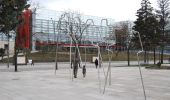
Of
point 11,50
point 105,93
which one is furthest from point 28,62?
point 105,93

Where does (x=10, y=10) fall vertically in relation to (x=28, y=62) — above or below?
above

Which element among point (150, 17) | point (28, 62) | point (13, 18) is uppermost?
point (150, 17)

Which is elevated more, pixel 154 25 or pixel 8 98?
pixel 154 25

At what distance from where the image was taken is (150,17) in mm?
61812

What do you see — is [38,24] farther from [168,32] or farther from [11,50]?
[168,32]

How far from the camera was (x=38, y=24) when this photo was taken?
9394 centimetres

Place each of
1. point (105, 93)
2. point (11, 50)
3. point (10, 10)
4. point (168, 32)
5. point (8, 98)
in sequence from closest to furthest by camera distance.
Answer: point (8, 98) < point (105, 93) < point (10, 10) < point (168, 32) < point (11, 50)

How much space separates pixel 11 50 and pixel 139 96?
258ft

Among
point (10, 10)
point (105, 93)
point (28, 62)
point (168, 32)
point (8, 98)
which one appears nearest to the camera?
point (8, 98)

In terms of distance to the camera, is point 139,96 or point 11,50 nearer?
point 139,96

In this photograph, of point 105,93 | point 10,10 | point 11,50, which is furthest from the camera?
point 11,50

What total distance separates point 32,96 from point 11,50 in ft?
253

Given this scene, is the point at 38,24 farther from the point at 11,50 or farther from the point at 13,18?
the point at 13,18

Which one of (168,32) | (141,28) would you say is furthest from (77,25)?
(168,32)
